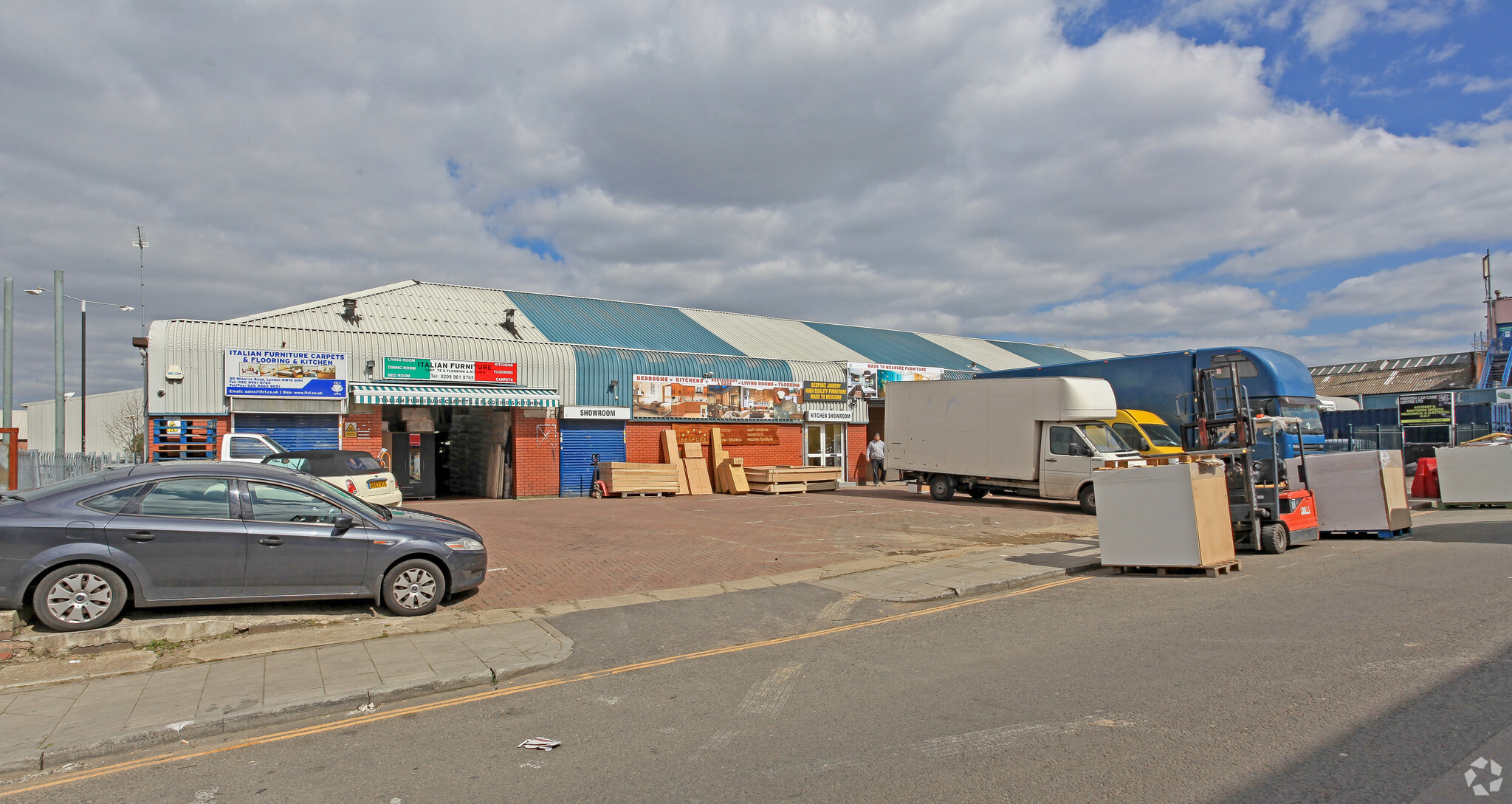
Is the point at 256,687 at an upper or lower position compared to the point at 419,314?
lower

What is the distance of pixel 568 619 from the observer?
27.2ft

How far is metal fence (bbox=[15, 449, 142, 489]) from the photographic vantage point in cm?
1792

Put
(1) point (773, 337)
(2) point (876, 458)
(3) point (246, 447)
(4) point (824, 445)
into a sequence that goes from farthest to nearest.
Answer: (1) point (773, 337), (4) point (824, 445), (2) point (876, 458), (3) point (246, 447)

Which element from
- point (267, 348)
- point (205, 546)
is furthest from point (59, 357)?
point (205, 546)

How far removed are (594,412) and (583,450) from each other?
45.0 inches

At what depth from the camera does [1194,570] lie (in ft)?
35.0

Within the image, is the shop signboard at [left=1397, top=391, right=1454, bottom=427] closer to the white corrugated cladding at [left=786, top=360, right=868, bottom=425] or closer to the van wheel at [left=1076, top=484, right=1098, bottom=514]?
the white corrugated cladding at [left=786, top=360, right=868, bottom=425]

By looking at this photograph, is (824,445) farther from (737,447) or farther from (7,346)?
(7,346)

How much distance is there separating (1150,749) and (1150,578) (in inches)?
260

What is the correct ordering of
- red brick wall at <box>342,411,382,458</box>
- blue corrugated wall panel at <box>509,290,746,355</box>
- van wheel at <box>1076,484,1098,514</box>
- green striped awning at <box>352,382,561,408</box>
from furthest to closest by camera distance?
1. blue corrugated wall panel at <box>509,290,746,355</box>
2. red brick wall at <box>342,411,382,458</box>
3. green striped awning at <box>352,382,561,408</box>
4. van wheel at <box>1076,484,1098,514</box>

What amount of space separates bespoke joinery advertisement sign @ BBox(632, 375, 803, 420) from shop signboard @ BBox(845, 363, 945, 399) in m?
2.55

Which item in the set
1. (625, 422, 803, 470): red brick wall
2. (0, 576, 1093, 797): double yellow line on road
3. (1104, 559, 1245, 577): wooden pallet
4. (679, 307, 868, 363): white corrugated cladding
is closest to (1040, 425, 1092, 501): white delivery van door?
(1104, 559, 1245, 577): wooden pallet

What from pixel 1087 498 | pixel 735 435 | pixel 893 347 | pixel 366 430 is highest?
pixel 893 347

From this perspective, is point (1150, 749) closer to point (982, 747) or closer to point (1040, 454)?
point (982, 747)
